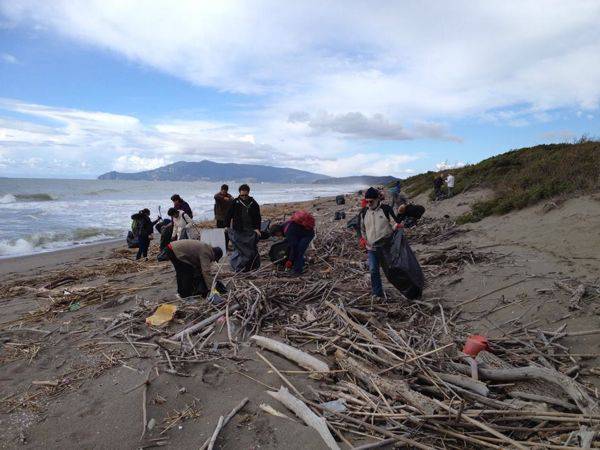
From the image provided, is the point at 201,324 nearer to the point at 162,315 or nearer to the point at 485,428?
the point at 162,315

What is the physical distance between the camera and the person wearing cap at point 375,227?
18.4 ft

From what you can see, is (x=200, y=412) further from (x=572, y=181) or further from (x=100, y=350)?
(x=572, y=181)

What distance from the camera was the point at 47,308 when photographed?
6.14 metres

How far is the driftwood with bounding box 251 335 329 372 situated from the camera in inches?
154

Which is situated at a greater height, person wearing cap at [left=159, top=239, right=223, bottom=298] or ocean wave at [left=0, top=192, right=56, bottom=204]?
person wearing cap at [left=159, top=239, right=223, bottom=298]

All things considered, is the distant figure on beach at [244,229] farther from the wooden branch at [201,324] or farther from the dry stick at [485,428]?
the dry stick at [485,428]

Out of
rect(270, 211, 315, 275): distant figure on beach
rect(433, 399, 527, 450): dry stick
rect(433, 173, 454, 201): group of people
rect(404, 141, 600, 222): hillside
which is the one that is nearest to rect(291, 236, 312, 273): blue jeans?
rect(270, 211, 315, 275): distant figure on beach

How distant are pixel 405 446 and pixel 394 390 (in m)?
0.51

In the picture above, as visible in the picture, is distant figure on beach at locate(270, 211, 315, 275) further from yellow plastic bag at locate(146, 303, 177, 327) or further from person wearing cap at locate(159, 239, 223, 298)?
yellow plastic bag at locate(146, 303, 177, 327)

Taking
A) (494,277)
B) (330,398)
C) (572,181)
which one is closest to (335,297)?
(330,398)

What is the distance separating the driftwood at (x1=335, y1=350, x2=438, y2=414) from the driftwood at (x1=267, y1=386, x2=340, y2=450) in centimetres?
65

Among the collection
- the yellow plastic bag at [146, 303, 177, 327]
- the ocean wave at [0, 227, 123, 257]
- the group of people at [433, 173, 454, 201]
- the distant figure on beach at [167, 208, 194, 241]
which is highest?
the group of people at [433, 173, 454, 201]

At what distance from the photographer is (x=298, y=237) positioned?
288 inches

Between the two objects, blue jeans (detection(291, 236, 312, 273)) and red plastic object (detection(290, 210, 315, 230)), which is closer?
red plastic object (detection(290, 210, 315, 230))
